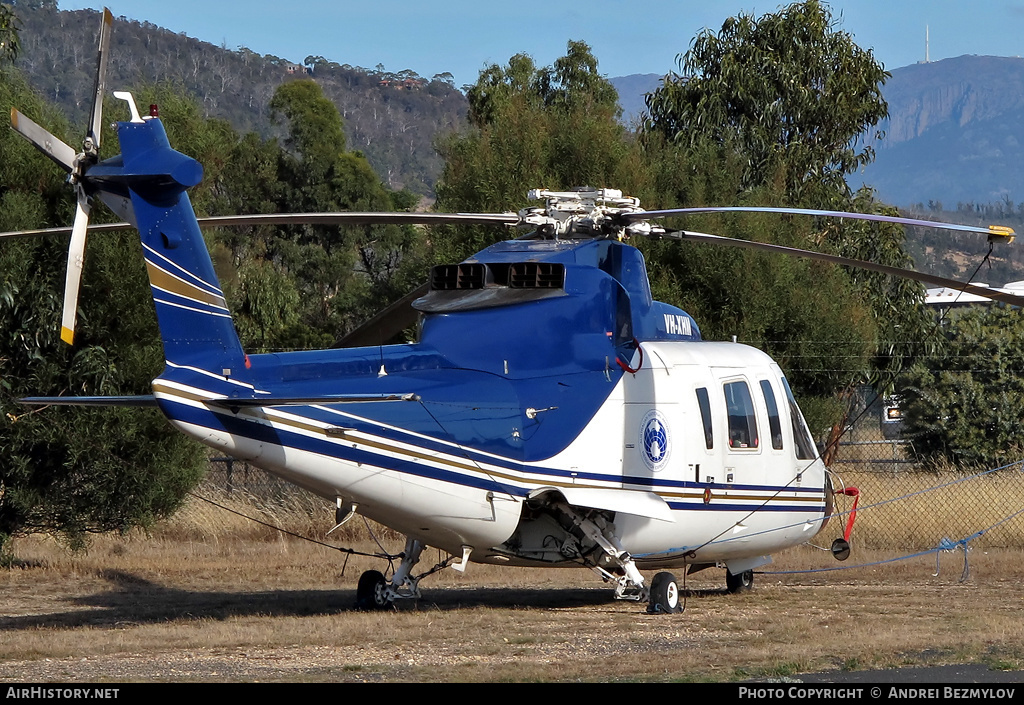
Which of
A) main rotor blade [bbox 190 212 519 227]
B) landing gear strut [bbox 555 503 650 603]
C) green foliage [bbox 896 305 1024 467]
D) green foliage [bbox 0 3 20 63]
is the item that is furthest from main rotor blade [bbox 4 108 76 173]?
green foliage [bbox 896 305 1024 467]

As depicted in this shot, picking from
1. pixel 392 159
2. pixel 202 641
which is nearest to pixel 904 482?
pixel 202 641

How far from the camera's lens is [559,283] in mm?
12828

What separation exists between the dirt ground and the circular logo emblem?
1594 millimetres

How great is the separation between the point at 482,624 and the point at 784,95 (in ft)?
75.6

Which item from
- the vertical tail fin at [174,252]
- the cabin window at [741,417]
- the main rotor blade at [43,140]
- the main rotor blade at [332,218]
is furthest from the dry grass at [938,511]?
the main rotor blade at [43,140]

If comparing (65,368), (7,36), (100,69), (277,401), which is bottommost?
(65,368)

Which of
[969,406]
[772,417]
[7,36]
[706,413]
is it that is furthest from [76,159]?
[969,406]

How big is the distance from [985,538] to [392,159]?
181932mm

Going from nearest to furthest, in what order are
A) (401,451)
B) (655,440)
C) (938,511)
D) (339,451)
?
(339,451)
(401,451)
(655,440)
(938,511)

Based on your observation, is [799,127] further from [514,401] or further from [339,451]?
[339,451]

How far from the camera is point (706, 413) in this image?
14.1 m

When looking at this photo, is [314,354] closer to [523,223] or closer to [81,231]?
[81,231]

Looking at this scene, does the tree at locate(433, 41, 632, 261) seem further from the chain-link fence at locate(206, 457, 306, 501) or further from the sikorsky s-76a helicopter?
the sikorsky s-76a helicopter

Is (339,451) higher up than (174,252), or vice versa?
(174,252)
